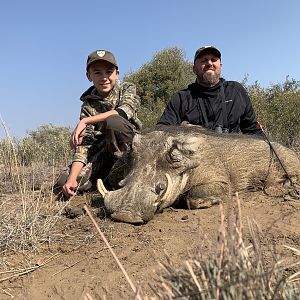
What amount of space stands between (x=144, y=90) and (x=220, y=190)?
13042 mm

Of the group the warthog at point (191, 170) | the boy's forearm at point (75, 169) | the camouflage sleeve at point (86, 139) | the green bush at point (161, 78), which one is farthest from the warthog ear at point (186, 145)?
the green bush at point (161, 78)

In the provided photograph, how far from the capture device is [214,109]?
5543 millimetres

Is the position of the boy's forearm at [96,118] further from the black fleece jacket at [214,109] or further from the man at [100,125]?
the black fleece jacket at [214,109]

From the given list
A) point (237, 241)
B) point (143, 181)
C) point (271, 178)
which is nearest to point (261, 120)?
point (271, 178)

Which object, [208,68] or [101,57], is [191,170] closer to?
[101,57]

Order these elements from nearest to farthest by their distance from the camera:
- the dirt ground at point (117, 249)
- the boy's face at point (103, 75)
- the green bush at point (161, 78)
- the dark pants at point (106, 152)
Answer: the dirt ground at point (117, 249) < the dark pants at point (106, 152) < the boy's face at point (103, 75) < the green bush at point (161, 78)

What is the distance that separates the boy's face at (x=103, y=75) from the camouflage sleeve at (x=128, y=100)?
0.56 ft

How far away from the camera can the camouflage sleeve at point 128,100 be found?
5.17m

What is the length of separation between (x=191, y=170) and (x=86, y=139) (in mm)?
1604

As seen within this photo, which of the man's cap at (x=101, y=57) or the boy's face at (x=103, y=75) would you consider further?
the boy's face at (x=103, y=75)

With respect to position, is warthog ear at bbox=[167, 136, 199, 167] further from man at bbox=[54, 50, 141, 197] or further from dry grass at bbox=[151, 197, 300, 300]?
dry grass at bbox=[151, 197, 300, 300]

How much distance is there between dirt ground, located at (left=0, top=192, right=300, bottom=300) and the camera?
263 cm

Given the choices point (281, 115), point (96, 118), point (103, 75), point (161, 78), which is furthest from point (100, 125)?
point (161, 78)

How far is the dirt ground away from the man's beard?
195cm
